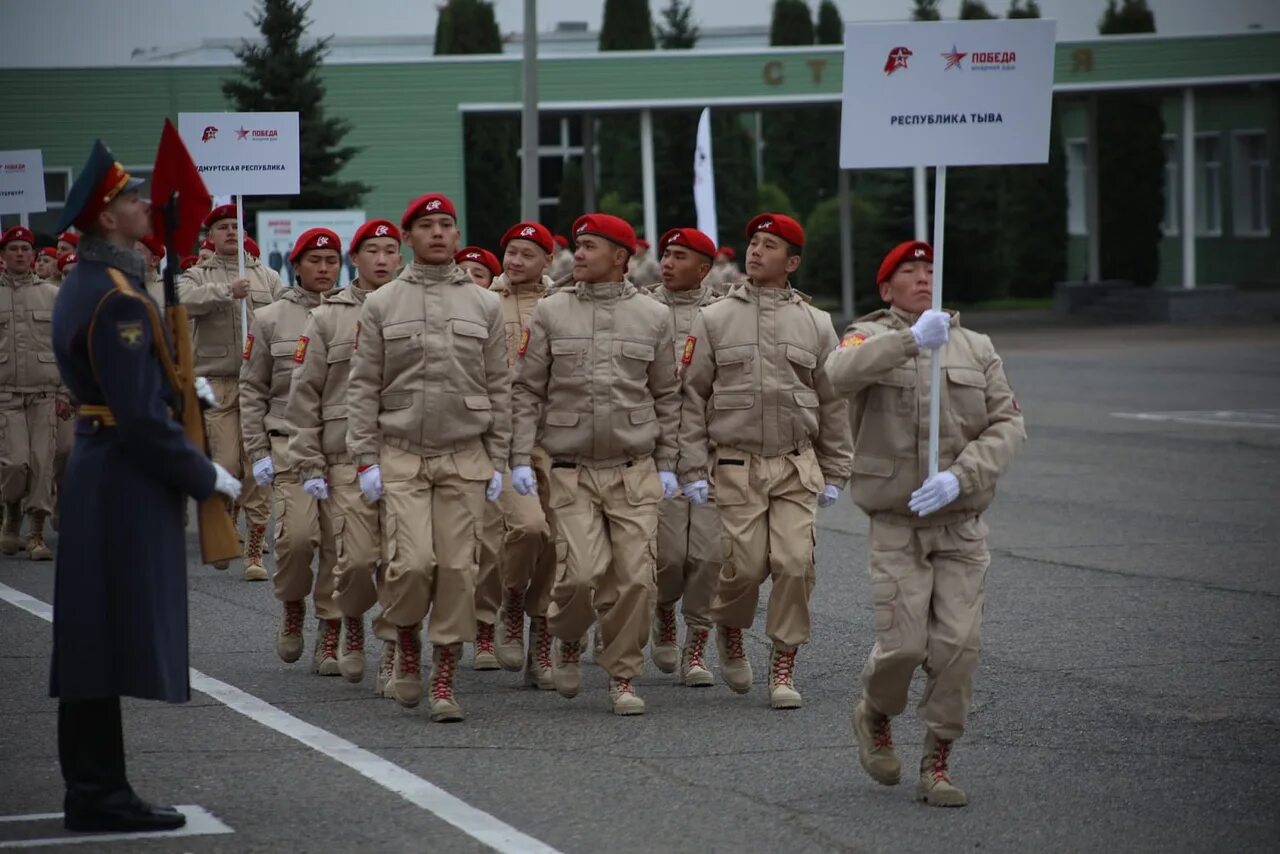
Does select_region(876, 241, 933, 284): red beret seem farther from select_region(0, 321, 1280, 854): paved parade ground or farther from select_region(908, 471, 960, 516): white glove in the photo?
select_region(0, 321, 1280, 854): paved parade ground

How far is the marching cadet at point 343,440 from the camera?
9188 mm

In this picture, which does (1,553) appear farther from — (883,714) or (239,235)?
(883,714)

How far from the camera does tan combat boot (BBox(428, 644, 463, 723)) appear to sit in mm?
8406

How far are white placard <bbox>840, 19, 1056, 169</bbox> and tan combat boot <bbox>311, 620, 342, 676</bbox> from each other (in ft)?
11.9

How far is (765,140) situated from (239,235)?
50067mm

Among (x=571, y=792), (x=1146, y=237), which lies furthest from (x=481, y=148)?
(x=571, y=792)

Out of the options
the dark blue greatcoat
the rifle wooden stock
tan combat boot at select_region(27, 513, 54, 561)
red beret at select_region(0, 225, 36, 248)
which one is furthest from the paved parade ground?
red beret at select_region(0, 225, 36, 248)

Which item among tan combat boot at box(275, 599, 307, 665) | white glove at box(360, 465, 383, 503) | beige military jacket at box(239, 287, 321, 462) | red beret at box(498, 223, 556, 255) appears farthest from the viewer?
beige military jacket at box(239, 287, 321, 462)

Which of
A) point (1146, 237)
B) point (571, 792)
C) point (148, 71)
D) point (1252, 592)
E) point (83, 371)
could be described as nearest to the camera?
point (83, 371)

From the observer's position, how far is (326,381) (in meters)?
9.59

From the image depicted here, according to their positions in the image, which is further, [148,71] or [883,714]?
[148,71]

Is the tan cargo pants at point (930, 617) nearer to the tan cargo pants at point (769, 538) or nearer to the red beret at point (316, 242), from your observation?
the tan cargo pants at point (769, 538)

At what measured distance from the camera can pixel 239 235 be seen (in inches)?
509

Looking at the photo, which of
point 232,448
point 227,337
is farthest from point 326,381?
point 227,337
